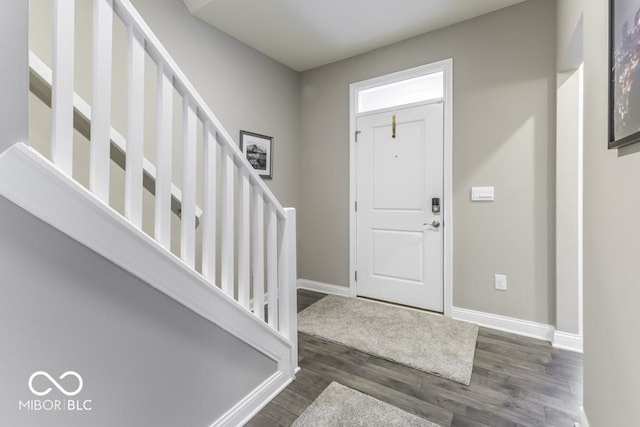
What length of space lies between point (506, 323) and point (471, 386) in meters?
1.02

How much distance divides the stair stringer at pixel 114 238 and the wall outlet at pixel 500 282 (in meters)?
2.10

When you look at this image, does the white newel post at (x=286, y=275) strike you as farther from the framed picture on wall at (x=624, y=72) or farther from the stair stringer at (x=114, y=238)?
the framed picture on wall at (x=624, y=72)

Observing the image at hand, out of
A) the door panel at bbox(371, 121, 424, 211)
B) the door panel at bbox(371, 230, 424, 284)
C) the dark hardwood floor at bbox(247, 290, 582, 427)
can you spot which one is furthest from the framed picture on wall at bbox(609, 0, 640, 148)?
the door panel at bbox(371, 230, 424, 284)

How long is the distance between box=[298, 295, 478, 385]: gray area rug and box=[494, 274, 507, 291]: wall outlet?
404 millimetres

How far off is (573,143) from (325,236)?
238 centimetres

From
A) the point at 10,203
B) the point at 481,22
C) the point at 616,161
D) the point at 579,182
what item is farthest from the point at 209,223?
the point at 481,22

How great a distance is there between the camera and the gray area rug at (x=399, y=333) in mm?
1977

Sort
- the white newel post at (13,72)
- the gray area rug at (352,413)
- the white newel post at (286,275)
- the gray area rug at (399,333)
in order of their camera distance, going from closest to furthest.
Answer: the white newel post at (13,72), the gray area rug at (352,413), the white newel post at (286,275), the gray area rug at (399,333)

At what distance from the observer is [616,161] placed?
972 millimetres

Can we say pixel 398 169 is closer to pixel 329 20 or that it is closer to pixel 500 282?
pixel 500 282

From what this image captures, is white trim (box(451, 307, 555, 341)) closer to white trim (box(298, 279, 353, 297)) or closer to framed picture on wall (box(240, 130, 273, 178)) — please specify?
white trim (box(298, 279, 353, 297))

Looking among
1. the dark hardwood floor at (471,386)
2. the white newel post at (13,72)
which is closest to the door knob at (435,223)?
the dark hardwood floor at (471,386)

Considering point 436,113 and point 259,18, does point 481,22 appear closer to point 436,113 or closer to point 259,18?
point 436,113

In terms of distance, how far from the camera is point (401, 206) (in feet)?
9.78
